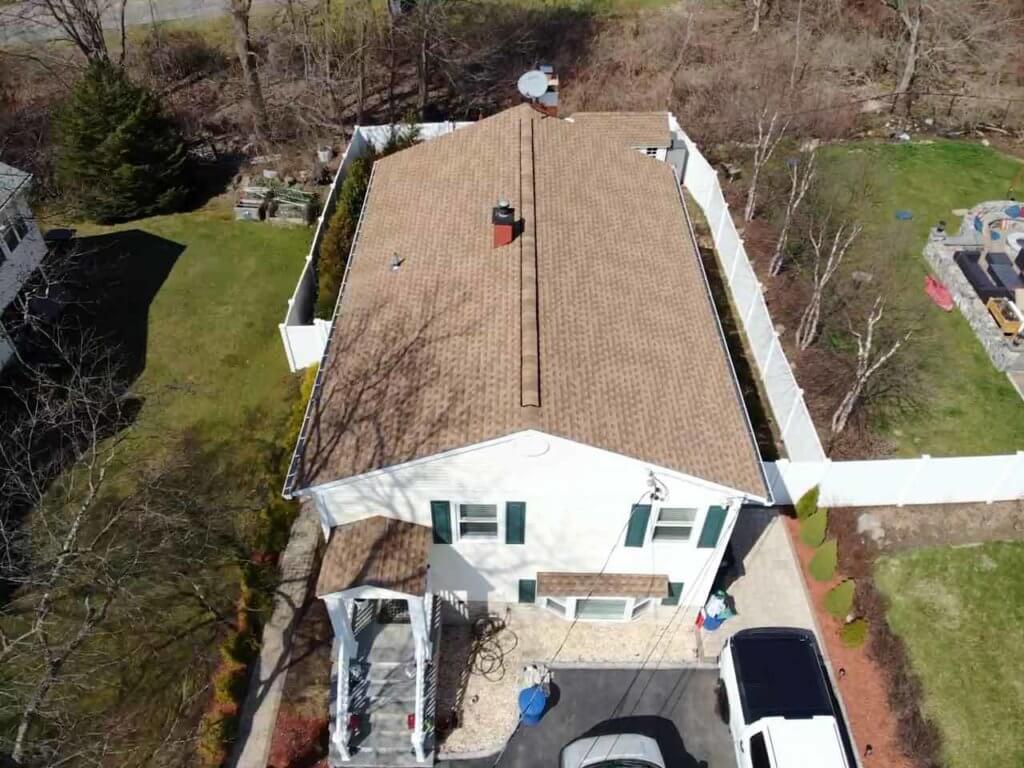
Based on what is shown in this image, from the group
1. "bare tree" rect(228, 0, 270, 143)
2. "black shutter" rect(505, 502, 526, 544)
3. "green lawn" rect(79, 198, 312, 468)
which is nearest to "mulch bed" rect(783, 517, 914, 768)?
"black shutter" rect(505, 502, 526, 544)

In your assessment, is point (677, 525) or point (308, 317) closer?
point (677, 525)

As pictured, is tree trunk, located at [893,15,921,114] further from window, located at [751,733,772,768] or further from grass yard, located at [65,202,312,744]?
window, located at [751,733,772,768]

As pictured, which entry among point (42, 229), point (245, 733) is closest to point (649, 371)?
point (245, 733)

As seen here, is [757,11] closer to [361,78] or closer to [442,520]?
[361,78]

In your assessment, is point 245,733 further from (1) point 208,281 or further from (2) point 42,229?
(2) point 42,229

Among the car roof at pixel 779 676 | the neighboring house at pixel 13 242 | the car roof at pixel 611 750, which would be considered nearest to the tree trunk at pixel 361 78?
the neighboring house at pixel 13 242

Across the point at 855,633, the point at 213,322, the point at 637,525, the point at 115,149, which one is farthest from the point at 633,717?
the point at 115,149
